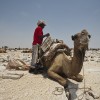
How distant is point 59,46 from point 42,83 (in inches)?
83.1

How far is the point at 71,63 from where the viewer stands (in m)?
A: 8.30

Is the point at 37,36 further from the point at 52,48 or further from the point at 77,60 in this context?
the point at 77,60

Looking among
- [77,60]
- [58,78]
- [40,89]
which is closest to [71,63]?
[77,60]

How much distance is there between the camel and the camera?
7.47m

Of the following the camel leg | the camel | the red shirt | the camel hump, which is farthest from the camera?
the red shirt

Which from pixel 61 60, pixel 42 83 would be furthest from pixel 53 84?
pixel 61 60

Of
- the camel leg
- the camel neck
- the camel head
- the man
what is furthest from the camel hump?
the camel head

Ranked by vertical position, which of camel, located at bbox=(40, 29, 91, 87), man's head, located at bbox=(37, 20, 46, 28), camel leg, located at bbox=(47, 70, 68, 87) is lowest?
camel leg, located at bbox=(47, 70, 68, 87)

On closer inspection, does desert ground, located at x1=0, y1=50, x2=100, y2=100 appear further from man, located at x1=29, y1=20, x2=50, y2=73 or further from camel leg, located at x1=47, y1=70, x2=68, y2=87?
man, located at x1=29, y1=20, x2=50, y2=73

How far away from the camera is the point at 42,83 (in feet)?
27.8

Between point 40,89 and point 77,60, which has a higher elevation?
point 77,60

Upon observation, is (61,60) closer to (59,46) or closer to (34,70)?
(59,46)

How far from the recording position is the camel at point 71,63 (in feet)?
24.5

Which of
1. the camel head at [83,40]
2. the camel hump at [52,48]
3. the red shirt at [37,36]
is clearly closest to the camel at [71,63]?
the camel head at [83,40]
